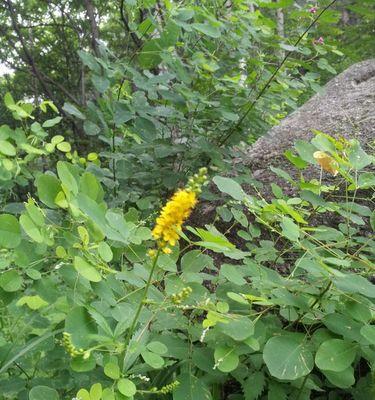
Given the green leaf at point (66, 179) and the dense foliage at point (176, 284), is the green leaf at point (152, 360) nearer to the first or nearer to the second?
the dense foliage at point (176, 284)

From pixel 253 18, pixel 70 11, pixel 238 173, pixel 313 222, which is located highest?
pixel 70 11

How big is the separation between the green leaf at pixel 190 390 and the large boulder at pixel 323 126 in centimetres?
154

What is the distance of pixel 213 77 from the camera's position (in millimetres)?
2070

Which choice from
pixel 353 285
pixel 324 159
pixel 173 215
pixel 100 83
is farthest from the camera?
pixel 100 83

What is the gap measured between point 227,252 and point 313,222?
43.9 inches

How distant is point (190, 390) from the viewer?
981 mm

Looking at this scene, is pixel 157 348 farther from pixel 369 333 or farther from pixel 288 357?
pixel 369 333

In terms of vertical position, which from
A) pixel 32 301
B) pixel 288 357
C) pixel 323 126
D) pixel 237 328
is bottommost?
pixel 323 126

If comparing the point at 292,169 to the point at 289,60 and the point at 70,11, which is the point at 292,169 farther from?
the point at 70,11

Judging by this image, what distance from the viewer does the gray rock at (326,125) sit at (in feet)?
8.11

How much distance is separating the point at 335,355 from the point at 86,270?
1.88ft

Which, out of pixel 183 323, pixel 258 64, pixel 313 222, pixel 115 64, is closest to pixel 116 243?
pixel 183 323

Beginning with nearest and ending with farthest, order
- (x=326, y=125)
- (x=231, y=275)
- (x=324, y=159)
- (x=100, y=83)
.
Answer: (x=231, y=275) < (x=324, y=159) < (x=100, y=83) < (x=326, y=125)

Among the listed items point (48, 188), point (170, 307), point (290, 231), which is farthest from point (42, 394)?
point (290, 231)
